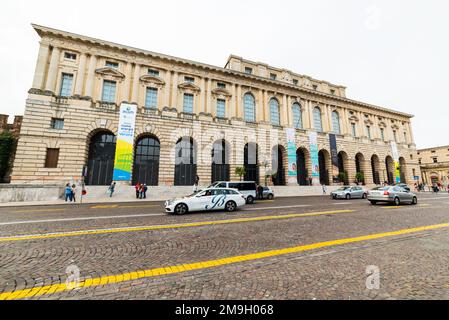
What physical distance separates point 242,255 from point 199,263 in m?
1.00

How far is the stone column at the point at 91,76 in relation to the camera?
71.3ft

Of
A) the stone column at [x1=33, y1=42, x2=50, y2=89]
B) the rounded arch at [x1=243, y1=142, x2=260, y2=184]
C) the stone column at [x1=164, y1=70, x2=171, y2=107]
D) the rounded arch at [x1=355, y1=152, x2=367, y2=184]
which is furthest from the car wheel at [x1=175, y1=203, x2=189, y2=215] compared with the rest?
the rounded arch at [x1=355, y1=152, x2=367, y2=184]

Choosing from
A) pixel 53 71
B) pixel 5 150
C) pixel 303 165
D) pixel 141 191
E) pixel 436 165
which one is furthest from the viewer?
pixel 436 165

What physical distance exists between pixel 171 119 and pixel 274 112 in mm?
17539

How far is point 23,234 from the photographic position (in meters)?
5.68

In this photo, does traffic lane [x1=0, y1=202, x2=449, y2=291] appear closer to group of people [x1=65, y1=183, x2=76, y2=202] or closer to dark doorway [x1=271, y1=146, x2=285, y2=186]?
group of people [x1=65, y1=183, x2=76, y2=202]

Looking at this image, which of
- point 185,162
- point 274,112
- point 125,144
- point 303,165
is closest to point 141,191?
point 125,144

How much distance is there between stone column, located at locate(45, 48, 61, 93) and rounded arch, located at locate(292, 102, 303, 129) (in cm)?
3382

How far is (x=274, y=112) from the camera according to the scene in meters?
31.2

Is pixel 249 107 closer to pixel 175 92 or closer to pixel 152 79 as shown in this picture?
pixel 175 92

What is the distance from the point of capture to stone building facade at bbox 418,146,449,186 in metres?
51.7

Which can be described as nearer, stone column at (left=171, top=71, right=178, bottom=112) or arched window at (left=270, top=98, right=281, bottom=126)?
stone column at (left=171, top=71, right=178, bottom=112)
